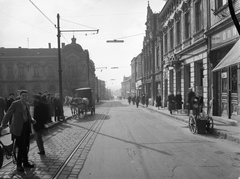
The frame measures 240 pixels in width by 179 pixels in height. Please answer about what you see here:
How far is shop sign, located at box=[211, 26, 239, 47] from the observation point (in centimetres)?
1124

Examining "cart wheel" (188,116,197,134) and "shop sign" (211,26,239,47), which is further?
"shop sign" (211,26,239,47)

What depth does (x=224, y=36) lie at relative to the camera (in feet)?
40.4

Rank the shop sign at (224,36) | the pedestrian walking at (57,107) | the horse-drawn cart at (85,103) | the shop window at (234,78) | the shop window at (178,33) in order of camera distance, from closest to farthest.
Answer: the shop sign at (224,36)
the shop window at (234,78)
the pedestrian walking at (57,107)
the horse-drawn cart at (85,103)
the shop window at (178,33)

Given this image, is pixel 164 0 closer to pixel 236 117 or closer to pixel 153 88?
pixel 153 88

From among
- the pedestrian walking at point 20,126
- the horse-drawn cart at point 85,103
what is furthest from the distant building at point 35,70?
the pedestrian walking at point 20,126

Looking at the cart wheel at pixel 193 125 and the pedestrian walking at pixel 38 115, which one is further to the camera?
the cart wheel at pixel 193 125

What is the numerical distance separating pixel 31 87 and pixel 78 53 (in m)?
14.4

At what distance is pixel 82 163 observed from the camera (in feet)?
18.3

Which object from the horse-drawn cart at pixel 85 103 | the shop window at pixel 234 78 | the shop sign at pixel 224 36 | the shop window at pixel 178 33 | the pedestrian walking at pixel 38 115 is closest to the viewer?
the pedestrian walking at pixel 38 115

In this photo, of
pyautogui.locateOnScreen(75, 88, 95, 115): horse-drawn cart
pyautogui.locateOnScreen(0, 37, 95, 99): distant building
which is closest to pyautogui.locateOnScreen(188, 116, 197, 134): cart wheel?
pyautogui.locateOnScreen(75, 88, 95, 115): horse-drawn cart

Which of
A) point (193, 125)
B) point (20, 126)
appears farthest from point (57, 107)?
point (20, 126)

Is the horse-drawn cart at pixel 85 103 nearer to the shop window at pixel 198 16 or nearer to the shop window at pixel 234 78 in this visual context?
the shop window at pixel 198 16

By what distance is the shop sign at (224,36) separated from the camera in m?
11.2

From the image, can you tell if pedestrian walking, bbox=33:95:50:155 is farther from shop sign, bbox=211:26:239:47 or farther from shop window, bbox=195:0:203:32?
shop window, bbox=195:0:203:32
